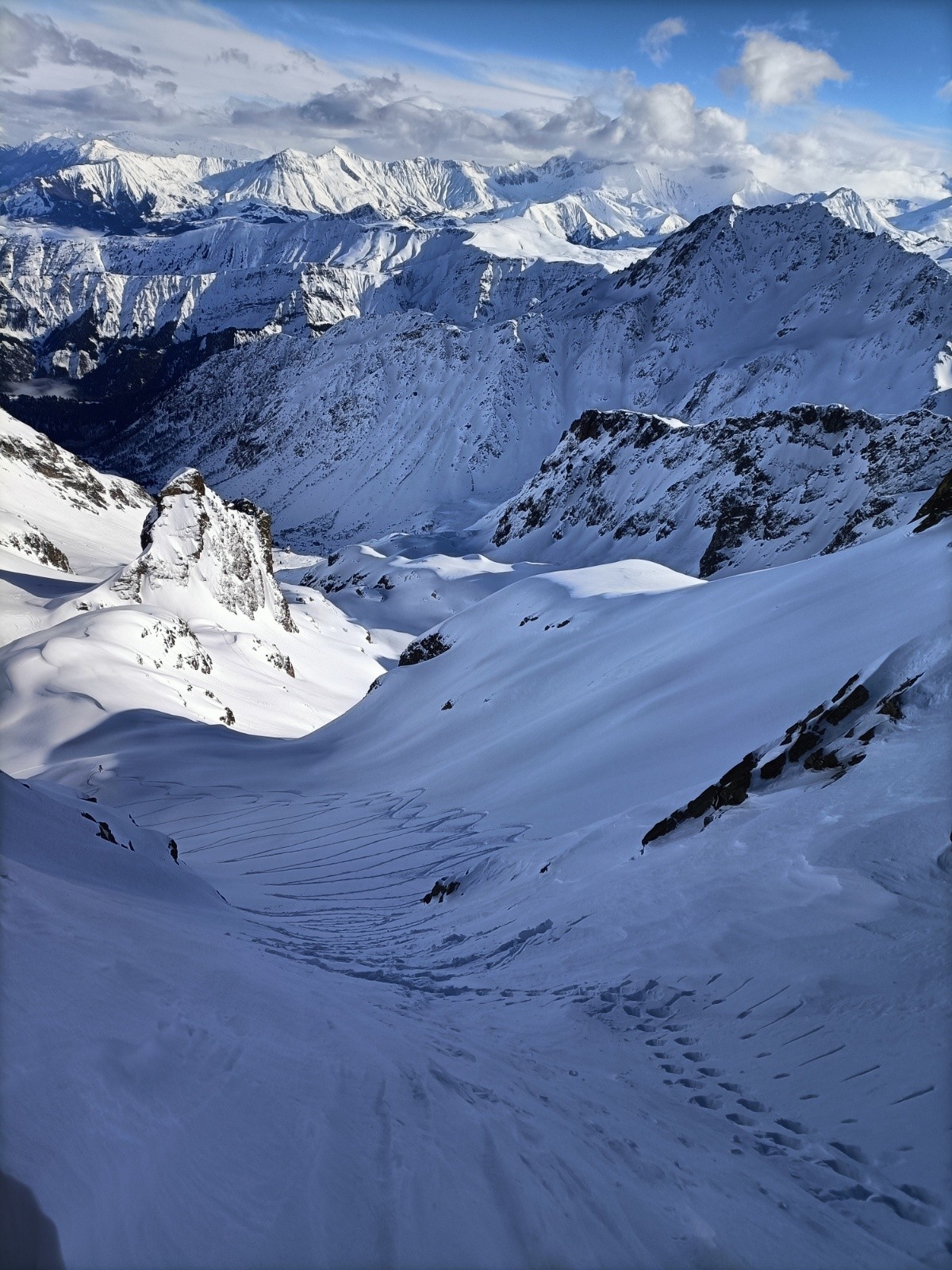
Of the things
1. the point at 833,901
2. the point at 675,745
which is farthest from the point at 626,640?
the point at 833,901

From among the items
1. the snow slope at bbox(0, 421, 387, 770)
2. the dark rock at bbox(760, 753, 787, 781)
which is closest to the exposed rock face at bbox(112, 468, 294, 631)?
the snow slope at bbox(0, 421, 387, 770)

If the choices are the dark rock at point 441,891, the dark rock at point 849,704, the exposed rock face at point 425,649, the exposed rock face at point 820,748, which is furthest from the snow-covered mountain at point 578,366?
the dark rock at point 849,704

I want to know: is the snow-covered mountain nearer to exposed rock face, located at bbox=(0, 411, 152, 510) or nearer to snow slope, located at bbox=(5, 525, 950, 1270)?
exposed rock face, located at bbox=(0, 411, 152, 510)

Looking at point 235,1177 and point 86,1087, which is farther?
point 86,1087

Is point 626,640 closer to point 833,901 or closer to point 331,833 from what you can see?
point 331,833

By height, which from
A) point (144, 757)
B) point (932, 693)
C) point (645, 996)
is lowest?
point (144, 757)

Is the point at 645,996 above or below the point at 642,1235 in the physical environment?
below
